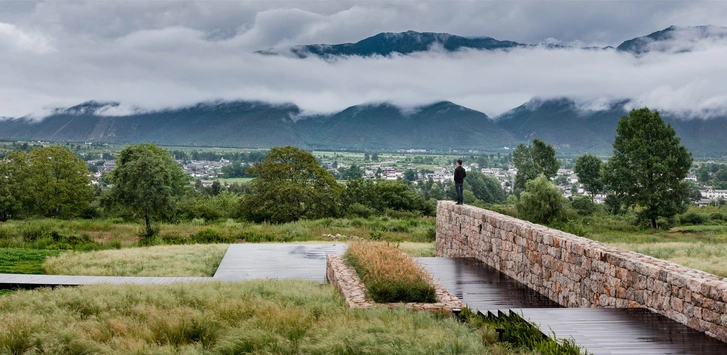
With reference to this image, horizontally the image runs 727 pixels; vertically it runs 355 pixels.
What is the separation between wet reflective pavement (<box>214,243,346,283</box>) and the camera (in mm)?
14734

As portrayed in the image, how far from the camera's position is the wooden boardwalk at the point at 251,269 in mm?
12906

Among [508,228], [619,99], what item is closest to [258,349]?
[508,228]

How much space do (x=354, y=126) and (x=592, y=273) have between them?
16341cm

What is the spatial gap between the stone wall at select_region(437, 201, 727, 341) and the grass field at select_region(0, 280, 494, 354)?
2.55 meters

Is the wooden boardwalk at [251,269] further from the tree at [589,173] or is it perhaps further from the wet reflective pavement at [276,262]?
the tree at [589,173]

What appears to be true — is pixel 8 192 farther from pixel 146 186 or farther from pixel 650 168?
pixel 650 168

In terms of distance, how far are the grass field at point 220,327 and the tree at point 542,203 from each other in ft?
Answer: 105

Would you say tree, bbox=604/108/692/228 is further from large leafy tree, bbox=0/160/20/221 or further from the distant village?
large leafy tree, bbox=0/160/20/221

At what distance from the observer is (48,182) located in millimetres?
39625

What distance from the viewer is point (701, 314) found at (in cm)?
714

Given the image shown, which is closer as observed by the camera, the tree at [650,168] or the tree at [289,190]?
the tree at [289,190]

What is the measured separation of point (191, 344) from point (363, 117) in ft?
562

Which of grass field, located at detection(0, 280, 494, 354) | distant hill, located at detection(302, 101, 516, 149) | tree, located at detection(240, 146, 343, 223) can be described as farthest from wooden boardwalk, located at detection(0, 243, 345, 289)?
distant hill, located at detection(302, 101, 516, 149)

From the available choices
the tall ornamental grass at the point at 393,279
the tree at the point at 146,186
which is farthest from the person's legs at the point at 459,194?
the tree at the point at 146,186
